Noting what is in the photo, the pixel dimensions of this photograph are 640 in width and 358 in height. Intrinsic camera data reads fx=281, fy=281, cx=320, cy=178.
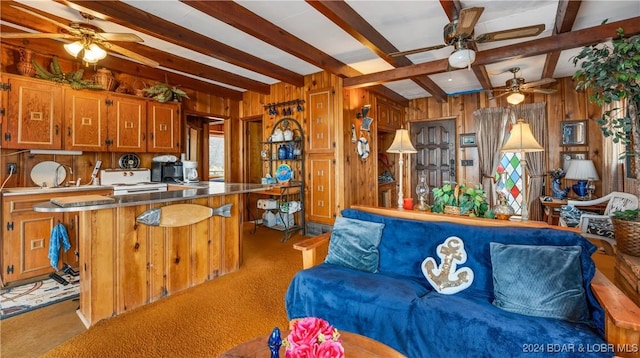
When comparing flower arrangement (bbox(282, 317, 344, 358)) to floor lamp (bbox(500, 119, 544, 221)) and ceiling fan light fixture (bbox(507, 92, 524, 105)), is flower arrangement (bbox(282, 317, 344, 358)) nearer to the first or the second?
floor lamp (bbox(500, 119, 544, 221))

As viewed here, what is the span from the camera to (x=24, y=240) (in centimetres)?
290

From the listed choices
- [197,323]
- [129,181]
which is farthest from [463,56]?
[129,181]

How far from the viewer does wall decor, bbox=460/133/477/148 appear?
5540 millimetres

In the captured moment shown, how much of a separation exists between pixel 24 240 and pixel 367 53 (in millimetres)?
4439

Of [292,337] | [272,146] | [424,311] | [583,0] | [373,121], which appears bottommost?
[424,311]

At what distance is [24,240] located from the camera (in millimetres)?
2898

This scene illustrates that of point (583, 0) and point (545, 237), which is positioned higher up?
point (583, 0)

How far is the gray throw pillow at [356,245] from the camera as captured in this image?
210 cm

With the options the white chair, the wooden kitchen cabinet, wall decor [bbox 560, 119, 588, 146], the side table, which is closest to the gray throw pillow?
the side table

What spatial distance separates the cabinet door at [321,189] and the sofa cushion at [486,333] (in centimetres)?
292

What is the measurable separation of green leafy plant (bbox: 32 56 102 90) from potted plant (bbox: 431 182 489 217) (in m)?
4.28

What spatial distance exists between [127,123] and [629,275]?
17.4 feet

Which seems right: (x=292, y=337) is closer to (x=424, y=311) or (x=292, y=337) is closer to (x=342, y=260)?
(x=424, y=311)

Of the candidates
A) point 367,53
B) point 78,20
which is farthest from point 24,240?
point 367,53
